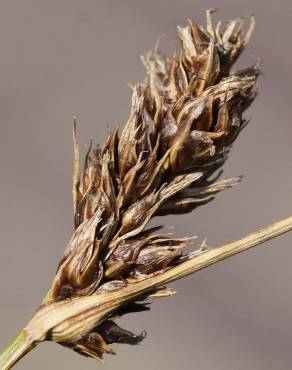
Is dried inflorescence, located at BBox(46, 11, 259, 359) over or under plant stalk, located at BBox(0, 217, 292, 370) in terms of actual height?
over

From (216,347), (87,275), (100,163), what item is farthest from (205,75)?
(216,347)

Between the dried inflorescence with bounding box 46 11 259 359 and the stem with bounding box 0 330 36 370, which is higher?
the dried inflorescence with bounding box 46 11 259 359

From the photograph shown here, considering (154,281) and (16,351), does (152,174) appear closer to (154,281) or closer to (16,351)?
(154,281)

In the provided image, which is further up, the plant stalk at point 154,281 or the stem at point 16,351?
the plant stalk at point 154,281

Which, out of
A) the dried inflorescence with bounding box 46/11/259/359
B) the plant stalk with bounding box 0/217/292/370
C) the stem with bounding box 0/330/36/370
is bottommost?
the stem with bounding box 0/330/36/370
